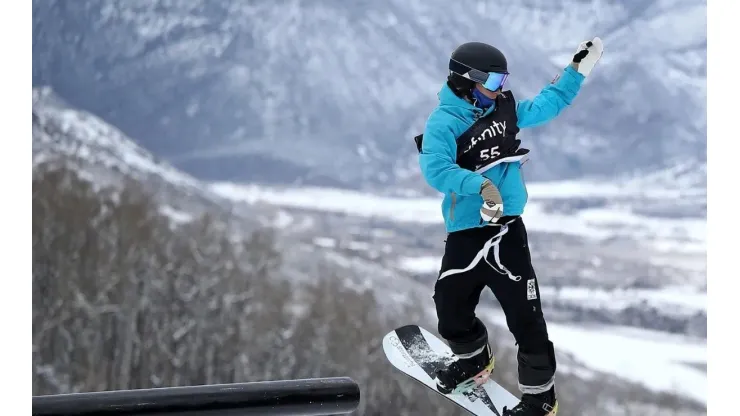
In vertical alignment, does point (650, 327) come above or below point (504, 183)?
below

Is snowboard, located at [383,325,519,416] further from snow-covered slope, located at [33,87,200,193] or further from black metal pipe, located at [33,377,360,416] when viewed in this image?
snow-covered slope, located at [33,87,200,193]

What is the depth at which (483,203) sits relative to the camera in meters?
1.79

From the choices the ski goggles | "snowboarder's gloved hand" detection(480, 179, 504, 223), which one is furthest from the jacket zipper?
the ski goggles

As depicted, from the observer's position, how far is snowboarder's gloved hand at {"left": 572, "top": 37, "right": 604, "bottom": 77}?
6.16 ft

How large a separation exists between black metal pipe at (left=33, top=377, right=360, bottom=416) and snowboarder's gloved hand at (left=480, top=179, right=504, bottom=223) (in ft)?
1.53

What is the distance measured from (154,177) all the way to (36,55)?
141cm

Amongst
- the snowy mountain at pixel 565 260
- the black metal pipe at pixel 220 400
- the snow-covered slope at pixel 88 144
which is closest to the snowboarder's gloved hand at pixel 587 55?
the black metal pipe at pixel 220 400

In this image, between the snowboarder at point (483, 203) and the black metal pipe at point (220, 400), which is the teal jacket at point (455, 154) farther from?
the black metal pipe at point (220, 400)

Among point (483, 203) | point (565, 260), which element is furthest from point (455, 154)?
point (565, 260)

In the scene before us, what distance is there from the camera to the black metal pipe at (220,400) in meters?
1.55

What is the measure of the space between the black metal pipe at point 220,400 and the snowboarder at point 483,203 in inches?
14.1

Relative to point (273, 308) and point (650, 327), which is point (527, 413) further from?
point (273, 308)

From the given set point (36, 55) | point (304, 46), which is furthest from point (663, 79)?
point (36, 55)

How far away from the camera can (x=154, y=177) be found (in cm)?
723
